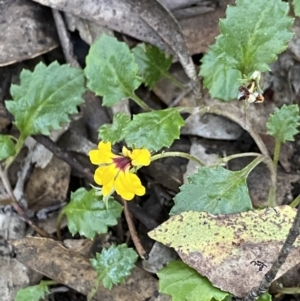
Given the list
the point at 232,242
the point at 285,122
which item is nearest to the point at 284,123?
the point at 285,122

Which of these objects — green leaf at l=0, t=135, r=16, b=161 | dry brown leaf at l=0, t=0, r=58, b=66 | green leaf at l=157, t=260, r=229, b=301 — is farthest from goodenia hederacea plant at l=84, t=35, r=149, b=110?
green leaf at l=157, t=260, r=229, b=301

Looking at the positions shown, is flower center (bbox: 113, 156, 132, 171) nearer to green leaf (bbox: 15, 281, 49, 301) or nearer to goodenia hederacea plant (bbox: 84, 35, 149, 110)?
goodenia hederacea plant (bbox: 84, 35, 149, 110)

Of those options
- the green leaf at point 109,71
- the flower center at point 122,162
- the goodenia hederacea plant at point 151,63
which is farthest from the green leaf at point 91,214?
the goodenia hederacea plant at point 151,63

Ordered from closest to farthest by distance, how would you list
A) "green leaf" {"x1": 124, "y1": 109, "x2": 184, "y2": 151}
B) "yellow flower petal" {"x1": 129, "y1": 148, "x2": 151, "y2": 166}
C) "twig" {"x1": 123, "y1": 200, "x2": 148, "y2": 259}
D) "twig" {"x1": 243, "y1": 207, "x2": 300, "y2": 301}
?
"twig" {"x1": 243, "y1": 207, "x2": 300, "y2": 301}
"yellow flower petal" {"x1": 129, "y1": 148, "x2": 151, "y2": 166}
"green leaf" {"x1": 124, "y1": 109, "x2": 184, "y2": 151}
"twig" {"x1": 123, "y1": 200, "x2": 148, "y2": 259}

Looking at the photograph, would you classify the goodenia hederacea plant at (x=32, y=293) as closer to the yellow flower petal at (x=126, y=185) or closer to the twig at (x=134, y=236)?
the twig at (x=134, y=236)

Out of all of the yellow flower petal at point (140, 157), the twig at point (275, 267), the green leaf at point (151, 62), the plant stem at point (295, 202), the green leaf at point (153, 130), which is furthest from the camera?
the green leaf at point (151, 62)

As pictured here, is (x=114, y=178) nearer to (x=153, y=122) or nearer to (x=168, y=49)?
(x=153, y=122)

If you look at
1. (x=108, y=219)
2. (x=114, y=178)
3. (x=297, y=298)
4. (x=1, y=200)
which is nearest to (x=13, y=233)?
(x=1, y=200)
